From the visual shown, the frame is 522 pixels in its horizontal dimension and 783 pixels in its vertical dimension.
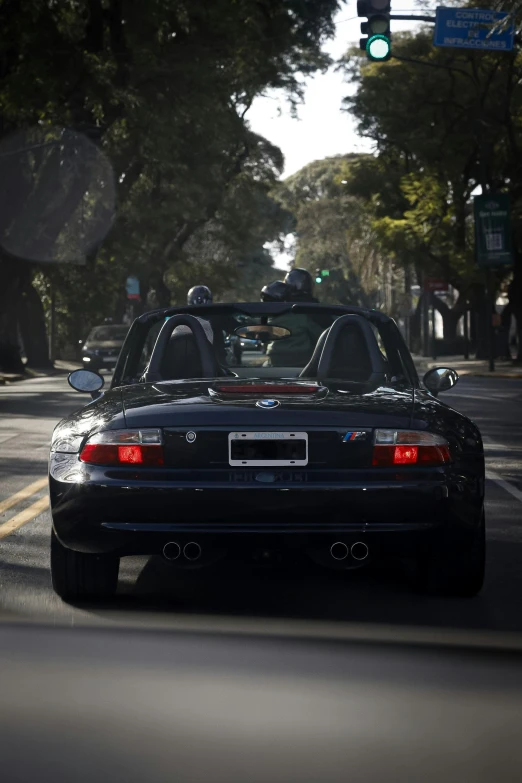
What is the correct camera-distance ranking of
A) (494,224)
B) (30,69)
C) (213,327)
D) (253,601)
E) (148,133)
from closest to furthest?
(253,601) → (213,327) → (30,69) → (148,133) → (494,224)

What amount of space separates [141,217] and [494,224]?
18274 mm

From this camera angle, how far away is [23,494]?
10.5 meters

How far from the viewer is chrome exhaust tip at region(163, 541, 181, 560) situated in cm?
561

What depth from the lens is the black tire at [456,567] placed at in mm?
5765

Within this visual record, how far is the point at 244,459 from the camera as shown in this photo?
5.64 metres

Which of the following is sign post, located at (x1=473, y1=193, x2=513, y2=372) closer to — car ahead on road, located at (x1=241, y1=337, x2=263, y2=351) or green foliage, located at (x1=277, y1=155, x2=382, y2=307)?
car ahead on road, located at (x1=241, y1=337, x2=263, y2=351)

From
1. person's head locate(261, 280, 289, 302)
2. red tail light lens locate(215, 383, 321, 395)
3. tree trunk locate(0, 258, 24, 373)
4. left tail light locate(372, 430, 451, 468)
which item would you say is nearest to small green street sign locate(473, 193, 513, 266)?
tree trunk locate(0, 258, 24, 373)

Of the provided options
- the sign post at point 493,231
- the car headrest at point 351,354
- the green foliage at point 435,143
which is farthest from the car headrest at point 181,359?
the green foliage at point 435,143

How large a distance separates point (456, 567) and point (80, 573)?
157 cm

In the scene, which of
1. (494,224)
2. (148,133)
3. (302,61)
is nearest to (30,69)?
(148,133)

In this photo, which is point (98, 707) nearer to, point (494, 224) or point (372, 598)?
point (372, 598)

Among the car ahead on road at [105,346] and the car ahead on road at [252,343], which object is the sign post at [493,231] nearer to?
the car ahead on road at [252,343]

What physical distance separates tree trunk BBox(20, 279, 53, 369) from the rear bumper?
44360 mm

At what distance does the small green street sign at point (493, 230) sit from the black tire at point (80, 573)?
32.0 metres
